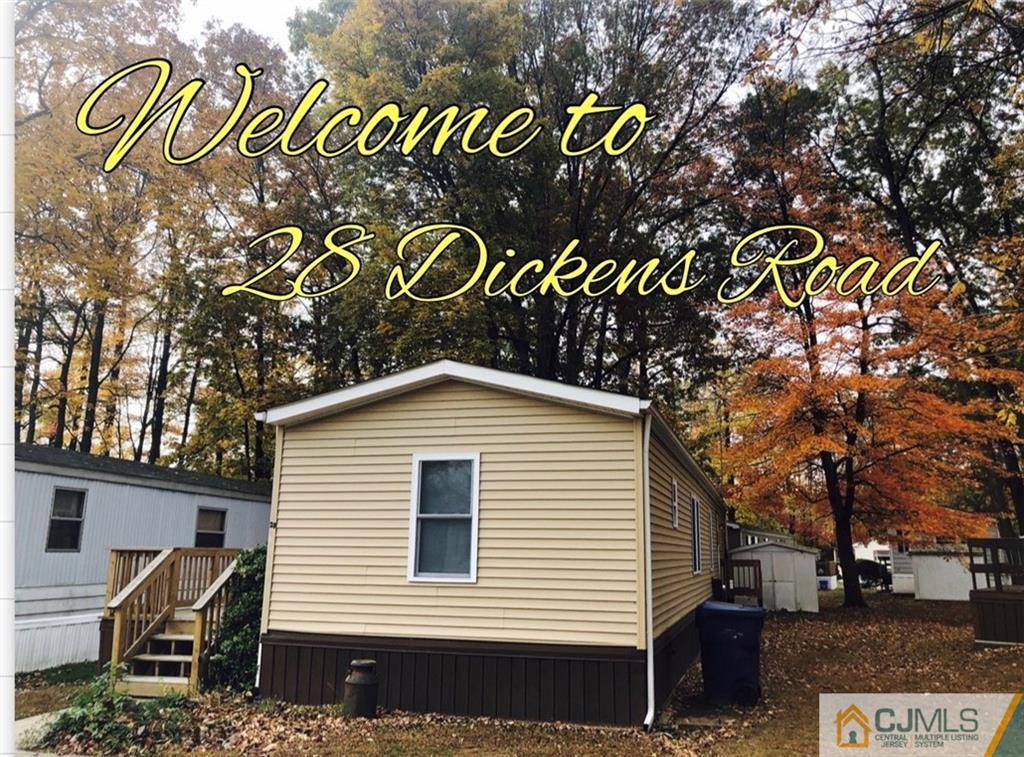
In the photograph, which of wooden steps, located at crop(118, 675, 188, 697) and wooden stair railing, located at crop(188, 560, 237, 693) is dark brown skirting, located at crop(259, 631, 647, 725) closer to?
wooden stair railing, located at crop(188, 560, 237, 693)

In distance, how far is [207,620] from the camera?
28.7 feet

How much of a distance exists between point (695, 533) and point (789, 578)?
785cm

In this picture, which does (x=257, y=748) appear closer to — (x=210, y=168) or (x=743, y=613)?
(x=743, y=613)

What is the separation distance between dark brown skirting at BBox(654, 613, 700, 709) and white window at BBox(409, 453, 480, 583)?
6.82 ft

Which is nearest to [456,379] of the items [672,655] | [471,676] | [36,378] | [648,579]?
[648,579]

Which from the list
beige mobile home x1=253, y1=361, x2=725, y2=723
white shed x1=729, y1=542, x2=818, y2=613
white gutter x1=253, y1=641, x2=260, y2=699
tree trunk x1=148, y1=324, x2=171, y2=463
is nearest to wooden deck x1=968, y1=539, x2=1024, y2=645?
beige mobile home x1=253, y1=361, x2=725, y2=723

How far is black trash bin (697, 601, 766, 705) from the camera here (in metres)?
8.08

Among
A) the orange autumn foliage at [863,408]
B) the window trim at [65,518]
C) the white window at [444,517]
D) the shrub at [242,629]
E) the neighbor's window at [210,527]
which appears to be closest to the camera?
the white window at [444,517]

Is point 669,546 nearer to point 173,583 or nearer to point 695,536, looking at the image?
point 695,536

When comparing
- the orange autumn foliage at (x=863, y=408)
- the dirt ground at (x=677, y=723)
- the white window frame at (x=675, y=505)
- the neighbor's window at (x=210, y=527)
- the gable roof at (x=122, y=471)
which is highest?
the orange autumn foliage at (x=863, y=408)

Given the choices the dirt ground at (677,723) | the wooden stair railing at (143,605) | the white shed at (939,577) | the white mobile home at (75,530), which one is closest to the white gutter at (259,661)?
the dirt ground at (677,723)

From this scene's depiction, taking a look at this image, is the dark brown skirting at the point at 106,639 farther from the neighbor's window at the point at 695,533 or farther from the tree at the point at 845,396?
the tree at the point at 845,396

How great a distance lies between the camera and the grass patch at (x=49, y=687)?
810 centimetres

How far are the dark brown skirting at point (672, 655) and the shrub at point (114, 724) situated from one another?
4.48 metres
